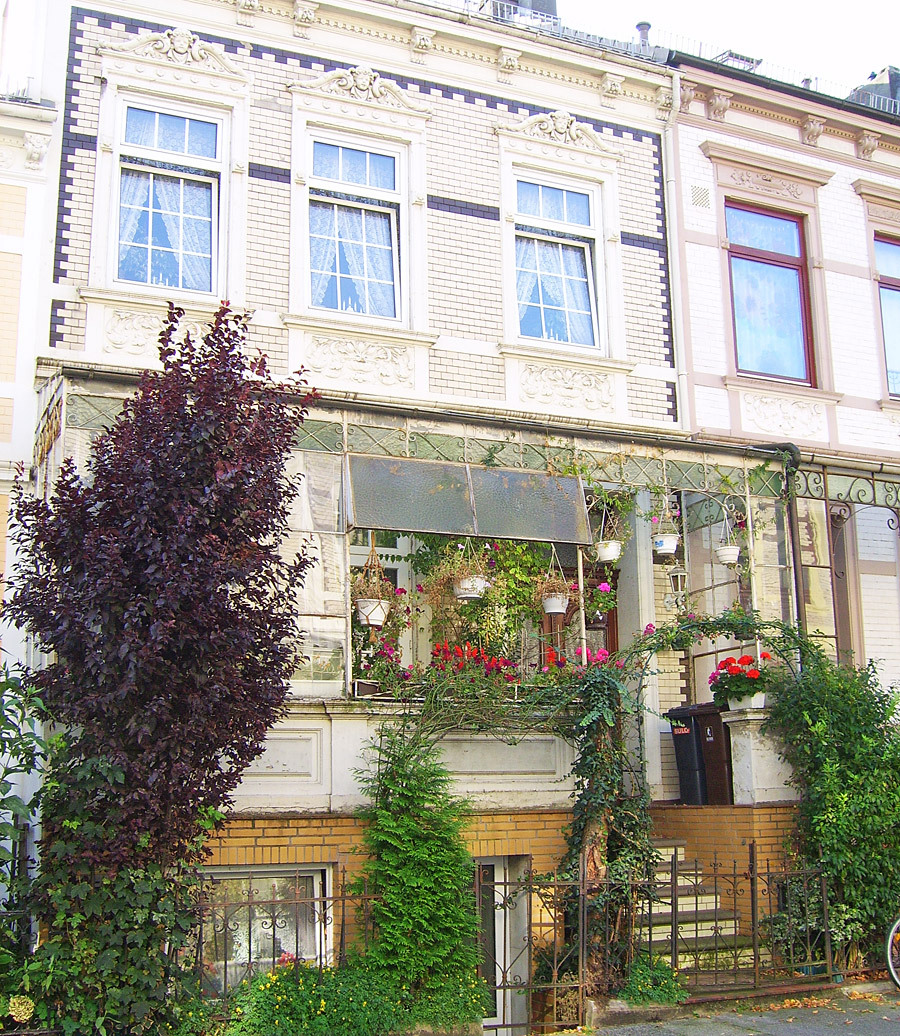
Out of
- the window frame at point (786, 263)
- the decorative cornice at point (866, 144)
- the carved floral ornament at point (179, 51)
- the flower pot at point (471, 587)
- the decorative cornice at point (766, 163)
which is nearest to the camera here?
the flower pot at point (471, 587)

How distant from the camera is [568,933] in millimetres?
9016

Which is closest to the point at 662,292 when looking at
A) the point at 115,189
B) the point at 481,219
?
the point at 481,219

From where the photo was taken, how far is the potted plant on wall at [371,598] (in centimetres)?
988

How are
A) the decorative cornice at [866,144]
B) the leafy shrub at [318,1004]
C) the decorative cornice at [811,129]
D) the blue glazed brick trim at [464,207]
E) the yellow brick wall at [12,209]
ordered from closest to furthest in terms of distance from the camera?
1. the leafy shrub at [318,1004]
2. the yellow brick wall at [12,209]
3. the blue glazed brick trim at [464,207]
4. the decorative cornice at [811,129]
5. the decorative cornice at [866,144]

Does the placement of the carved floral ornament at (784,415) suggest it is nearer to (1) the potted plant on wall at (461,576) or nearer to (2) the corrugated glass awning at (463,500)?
(2) the corrugated glass awning at (463,500)

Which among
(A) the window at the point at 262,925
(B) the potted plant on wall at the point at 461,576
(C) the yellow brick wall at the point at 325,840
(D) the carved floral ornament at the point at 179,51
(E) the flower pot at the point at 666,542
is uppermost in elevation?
(D) the carved floral ornament at the point at 179,51

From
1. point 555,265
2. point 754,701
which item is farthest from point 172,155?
point 754,701

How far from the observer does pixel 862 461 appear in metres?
12.3

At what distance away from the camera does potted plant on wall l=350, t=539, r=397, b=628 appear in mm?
9883

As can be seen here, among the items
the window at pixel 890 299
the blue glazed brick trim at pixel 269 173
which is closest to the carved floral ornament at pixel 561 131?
the blue glazed brick trim at pixel 269 173

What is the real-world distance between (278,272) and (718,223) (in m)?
5.31

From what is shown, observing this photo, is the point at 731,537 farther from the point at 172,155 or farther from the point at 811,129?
the point at 172,155

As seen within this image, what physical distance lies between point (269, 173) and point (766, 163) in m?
6.04

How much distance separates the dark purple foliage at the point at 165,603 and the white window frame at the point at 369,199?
4020 millimetres
